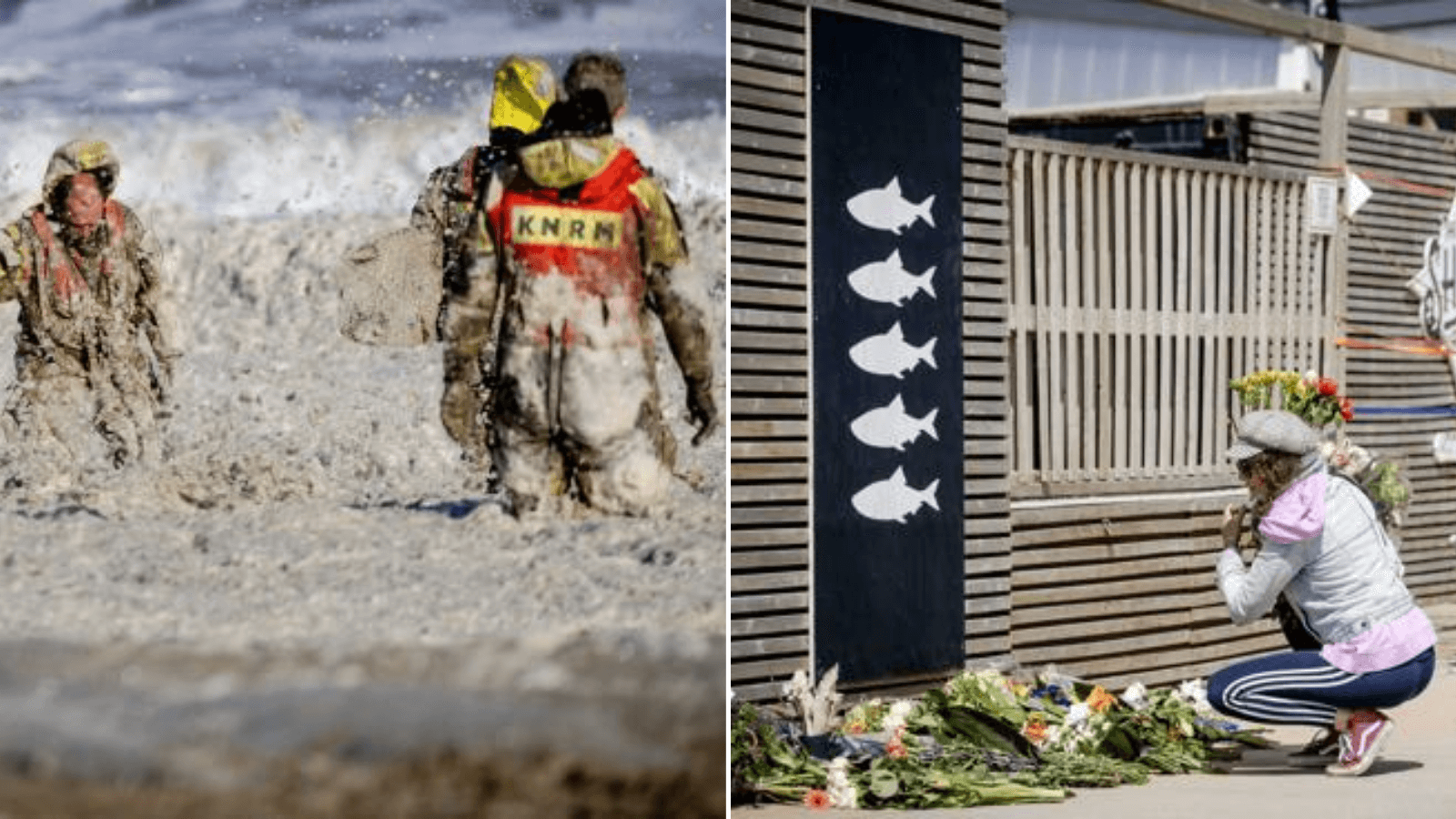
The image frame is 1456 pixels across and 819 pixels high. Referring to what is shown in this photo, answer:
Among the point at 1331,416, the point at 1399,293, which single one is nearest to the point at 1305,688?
the point at 1331,416

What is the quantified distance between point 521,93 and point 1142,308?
5833 millimetres

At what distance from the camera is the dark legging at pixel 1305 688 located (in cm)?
1003

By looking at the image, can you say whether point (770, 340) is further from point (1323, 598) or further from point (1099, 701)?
point (1323, 598)

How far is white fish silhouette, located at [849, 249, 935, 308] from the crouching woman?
146 centimetres

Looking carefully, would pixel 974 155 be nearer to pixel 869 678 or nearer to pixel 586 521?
pixel 869 678

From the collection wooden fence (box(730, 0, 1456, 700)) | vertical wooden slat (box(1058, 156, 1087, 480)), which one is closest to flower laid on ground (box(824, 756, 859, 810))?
wooden fence (box(730, 0, 1456, 700))

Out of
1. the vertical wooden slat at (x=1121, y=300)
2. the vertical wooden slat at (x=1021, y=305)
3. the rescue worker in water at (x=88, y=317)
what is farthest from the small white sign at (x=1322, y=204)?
the rescue worker in water at (x=88, y=317)

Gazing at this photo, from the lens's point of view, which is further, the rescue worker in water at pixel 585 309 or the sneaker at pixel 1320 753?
the sneaker at pixel 1320 753

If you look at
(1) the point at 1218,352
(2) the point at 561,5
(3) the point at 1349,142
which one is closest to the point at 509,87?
(2) the point at 561,5

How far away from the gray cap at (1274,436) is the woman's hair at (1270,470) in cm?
3

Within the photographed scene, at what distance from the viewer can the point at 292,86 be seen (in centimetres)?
722

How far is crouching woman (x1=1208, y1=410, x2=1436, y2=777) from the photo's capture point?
10.0m

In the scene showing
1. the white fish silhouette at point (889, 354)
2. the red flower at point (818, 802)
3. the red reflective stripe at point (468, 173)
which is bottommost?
the red flower at point (818, 802)

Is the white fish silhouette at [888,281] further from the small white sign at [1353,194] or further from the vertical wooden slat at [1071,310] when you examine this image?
the small white sign at [1353,194]
